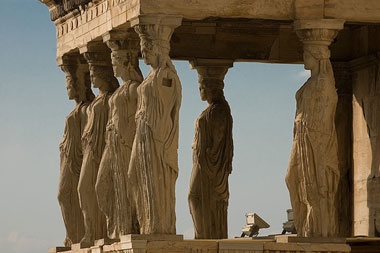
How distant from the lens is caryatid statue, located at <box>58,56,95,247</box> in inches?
1485

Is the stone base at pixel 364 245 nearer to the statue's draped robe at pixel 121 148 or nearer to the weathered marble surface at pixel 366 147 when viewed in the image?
the weathered marble surface at pixel 366 147

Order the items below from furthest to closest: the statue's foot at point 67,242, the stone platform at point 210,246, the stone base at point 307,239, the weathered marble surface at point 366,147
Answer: the statue's foot at point 67,242 → the weathered marble surface at point 366,147 → the stone base at point 307,239 → the stone platform at point 210,246

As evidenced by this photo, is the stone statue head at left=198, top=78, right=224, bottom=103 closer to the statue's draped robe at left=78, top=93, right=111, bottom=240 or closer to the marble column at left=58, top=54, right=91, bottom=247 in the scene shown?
the marble column at left=58, top=54, right=91, bottom=247

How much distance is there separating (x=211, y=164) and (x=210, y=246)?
582 cm

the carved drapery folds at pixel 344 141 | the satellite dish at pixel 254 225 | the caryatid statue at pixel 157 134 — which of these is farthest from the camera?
the satellite dish at pixel 254 225

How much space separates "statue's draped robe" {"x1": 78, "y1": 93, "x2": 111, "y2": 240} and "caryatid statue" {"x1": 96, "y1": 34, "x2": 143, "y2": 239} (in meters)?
1.36

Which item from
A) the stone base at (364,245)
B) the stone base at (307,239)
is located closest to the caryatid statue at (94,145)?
the stone base at (307,239)

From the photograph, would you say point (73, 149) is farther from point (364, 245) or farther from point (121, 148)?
point (364, 245)

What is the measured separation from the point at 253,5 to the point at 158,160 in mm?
3417

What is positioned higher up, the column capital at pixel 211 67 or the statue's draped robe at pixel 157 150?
the column capital at pixel 211 67

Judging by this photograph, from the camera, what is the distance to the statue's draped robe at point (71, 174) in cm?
3769

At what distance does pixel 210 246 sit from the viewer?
32.7 meters

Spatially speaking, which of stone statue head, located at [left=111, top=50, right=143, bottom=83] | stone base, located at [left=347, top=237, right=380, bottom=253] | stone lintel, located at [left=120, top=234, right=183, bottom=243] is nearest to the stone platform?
stone lintel, located at [left=120, top=234, right=183, bottom=243]

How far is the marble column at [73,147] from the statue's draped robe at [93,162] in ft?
4.50
